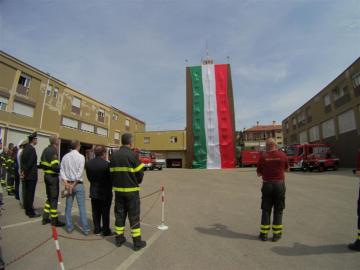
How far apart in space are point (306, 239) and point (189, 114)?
29789 mm

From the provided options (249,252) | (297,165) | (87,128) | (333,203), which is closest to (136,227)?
(249,252)

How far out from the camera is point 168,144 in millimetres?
50000

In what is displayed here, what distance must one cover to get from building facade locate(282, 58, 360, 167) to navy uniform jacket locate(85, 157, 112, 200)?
29226 mm

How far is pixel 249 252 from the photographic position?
4285 mm

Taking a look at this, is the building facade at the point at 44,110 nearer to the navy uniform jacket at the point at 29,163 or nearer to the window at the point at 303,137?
the navy uniform jacket at the point at 29,163

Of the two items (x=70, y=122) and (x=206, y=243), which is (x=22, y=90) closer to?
(x=70, y=122)

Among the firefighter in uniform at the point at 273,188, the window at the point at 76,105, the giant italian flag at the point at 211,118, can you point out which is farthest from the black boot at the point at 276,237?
the window at the point at 76,105

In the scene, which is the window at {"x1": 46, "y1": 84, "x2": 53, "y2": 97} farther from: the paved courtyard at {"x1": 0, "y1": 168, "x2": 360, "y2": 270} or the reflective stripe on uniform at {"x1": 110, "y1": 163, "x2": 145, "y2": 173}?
the reflective stripe on uniform at {"x1": 110, "y1": 163, "x2": 145, "y2": 173}

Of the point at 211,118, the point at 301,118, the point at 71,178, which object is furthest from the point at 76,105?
the point at 301,118

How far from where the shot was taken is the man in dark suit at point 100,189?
511 cm

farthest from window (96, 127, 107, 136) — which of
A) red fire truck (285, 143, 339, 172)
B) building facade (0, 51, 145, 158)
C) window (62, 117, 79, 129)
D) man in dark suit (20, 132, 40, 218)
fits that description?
man in dark suit (20, 132, 40, 218)

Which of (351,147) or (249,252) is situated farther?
(351,147)

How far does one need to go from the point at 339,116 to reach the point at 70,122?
33449mm

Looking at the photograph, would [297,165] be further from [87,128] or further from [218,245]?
[87,128]
